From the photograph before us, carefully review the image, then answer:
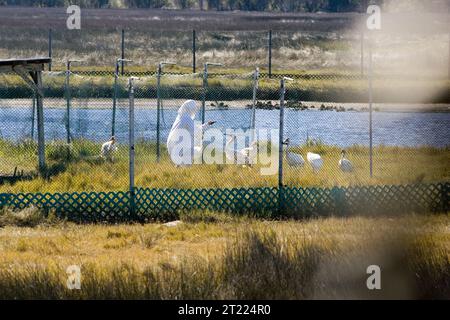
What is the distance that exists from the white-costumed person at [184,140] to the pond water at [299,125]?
4859mm

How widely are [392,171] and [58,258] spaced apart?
29.7 ft

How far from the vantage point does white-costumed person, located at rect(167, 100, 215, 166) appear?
19000 millimetres

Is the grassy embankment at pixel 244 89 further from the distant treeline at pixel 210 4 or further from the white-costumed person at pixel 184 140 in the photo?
the distant treeline at pixel 210 4

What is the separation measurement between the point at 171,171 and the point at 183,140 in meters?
0.89

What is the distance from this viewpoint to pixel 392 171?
19.5 meters

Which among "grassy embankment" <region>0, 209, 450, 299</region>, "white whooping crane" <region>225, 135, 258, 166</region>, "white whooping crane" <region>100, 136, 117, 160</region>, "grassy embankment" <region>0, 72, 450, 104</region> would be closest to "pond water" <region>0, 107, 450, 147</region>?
"grassy embankment" <region>0, 72, 450, 104</region>

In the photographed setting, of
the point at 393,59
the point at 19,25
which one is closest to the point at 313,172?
the point at 393,59

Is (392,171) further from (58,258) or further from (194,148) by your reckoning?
(58,258)

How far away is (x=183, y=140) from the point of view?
19.1 metres

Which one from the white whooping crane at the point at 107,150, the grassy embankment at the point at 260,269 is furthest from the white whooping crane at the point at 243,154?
the grassy embankment at the point at 260,269

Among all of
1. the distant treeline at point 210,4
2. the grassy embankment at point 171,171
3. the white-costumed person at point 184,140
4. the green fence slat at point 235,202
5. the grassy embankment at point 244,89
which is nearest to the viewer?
the green fence slat at point 235,202

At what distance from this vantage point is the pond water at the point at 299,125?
88.3 ft

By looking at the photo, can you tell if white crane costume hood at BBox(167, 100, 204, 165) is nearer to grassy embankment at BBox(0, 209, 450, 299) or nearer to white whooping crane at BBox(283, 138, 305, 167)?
white whooping crane at BBox(283, 138, 305, 167)

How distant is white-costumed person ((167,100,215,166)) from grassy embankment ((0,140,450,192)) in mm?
216
